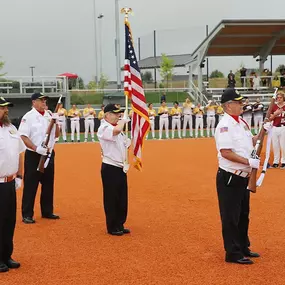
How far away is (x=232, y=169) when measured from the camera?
5.36m

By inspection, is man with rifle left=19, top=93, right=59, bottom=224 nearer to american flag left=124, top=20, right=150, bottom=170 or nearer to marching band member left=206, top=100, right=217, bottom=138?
american flag left=124, top=20, right=150, bottom=170

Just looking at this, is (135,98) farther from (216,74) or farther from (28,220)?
(216,74)

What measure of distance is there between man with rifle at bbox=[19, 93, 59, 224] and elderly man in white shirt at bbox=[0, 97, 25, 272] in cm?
198

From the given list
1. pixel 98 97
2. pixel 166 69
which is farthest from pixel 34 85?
pixel 166 69

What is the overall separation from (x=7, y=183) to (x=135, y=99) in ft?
9.01

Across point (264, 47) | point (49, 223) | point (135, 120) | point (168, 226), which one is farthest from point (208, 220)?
point (264, 47)

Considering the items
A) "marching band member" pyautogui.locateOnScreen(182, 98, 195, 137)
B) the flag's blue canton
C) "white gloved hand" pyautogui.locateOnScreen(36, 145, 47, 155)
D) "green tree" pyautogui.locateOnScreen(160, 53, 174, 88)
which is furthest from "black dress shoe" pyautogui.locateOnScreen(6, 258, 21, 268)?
"green tree" pyautogui.locateOnScreen(160, 53, 174, 88)

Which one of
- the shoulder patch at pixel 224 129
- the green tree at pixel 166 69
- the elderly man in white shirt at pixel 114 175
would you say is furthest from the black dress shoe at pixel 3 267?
the green tree at pixel 166 69

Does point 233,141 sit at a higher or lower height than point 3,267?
higher

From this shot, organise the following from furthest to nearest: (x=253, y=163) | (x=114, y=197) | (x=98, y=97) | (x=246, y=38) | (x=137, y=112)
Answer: (x=98, y=97) < (x=246, y=38) < (x=137, y=112) < (x=114, y=197) < (x=253, y=163)

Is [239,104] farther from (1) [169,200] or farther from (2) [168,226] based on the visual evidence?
(1) [169,200]

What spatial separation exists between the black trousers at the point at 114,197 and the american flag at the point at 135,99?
565mm

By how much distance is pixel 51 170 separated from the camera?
25.9 ft

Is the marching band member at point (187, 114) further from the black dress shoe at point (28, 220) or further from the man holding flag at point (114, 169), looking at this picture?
the man holding flag at point (114, 169)
